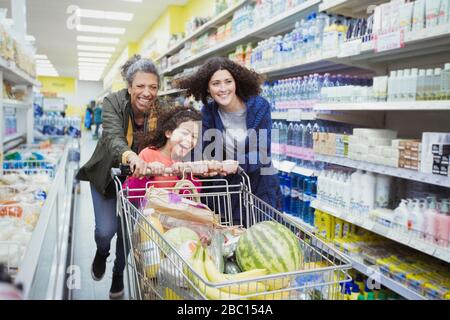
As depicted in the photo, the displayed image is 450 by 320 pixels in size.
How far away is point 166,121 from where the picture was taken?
6.73ft

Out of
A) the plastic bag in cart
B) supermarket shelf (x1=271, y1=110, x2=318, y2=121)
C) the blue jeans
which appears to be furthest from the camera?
supermarket shelf (x1=271, y1=110, x2=318, y2=121)

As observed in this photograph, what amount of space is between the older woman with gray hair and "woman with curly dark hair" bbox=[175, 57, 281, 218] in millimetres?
312

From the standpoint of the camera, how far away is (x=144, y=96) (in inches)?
90.0

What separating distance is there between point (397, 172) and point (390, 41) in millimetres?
727

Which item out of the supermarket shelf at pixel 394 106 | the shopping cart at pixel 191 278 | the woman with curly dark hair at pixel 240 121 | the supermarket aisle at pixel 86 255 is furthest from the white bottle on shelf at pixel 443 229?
the supermarket aisle at pixel 86 255

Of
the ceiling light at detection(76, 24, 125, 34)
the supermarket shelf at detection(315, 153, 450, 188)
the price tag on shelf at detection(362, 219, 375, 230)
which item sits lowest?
the price tag on shelf at detection(362, 219, 375, 230)

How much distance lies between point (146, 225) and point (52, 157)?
3.01 metres

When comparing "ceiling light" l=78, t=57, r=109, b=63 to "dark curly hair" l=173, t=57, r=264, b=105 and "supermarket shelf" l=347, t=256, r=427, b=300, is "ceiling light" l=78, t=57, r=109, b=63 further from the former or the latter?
"supermarket shelf" l=347, t=256, r=427, b=300

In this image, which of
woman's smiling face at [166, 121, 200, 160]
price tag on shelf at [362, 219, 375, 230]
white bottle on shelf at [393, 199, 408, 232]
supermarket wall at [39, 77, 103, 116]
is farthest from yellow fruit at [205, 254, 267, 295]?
supermarket wall at [39, 77, 103, 116]

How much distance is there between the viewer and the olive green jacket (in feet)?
7.21

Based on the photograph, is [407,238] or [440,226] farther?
[407,238]

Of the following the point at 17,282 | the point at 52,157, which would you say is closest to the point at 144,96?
the point at 17,282

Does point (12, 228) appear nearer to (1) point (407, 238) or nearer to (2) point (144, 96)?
(2) point (144, 96)

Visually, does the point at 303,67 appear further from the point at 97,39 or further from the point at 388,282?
the point at 97,39
